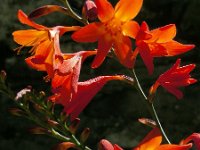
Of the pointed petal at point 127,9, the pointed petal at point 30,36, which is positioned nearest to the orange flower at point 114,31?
the pointed petal at point 127,9

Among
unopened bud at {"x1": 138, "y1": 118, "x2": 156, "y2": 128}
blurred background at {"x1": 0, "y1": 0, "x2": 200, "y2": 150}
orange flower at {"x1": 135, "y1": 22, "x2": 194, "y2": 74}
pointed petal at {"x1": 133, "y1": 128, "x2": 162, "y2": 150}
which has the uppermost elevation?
orange flower at {"x1": 135, "y1": 22, "x2": 194, "y2": 74}

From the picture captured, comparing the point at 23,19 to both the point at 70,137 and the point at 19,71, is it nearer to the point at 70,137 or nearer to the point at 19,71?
the point at 70,137

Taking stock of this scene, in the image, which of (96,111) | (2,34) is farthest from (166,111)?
(2,34)

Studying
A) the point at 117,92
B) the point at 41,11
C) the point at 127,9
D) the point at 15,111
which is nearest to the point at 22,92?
the point at 15,111

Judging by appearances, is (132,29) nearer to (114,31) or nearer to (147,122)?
(114,31)

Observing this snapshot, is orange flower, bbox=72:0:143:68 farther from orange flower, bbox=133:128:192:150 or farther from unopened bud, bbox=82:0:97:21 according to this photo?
orange flower, bbox=133:128:192:150

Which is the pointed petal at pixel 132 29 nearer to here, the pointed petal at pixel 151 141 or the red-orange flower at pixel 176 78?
the red-orange flower at pixel 176 78

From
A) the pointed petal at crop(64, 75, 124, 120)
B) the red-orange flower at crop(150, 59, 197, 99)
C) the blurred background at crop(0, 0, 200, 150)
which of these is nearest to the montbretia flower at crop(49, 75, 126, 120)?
the pointed petal at crop(64, 75, 124, 120)
